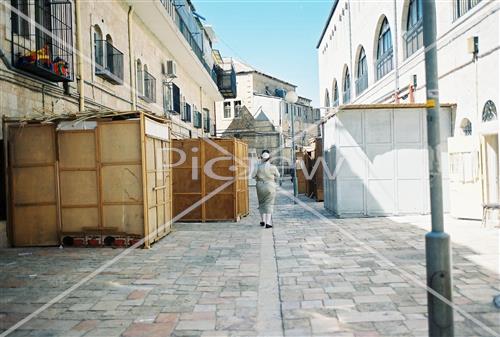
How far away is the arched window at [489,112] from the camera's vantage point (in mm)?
10750

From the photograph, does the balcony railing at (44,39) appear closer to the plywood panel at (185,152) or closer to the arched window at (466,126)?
the plywood panel at (185,152)

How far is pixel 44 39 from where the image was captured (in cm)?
946

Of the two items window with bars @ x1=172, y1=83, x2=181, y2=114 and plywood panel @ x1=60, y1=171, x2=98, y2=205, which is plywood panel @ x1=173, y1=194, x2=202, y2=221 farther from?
window with bars @ x1=172, y1=83, x2=181, y2=114

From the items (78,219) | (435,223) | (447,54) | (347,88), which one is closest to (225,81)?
(347,88)

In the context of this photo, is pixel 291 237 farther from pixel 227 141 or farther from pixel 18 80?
pixel 18 80

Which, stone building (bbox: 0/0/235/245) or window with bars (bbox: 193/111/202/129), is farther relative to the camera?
window with bars (bbox: 193/111/202/129)

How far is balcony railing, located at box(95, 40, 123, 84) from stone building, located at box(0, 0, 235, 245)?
3 centimetres

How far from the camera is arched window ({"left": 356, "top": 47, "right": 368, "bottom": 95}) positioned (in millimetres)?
25909

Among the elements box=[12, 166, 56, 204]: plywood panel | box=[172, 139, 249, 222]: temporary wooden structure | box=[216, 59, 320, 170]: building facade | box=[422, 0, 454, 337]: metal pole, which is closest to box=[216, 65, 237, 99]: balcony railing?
box=[216, 59, 320, 170]: building facade

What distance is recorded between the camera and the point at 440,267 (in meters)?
3.36

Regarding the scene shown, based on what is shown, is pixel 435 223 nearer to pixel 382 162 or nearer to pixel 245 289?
pixel 245 289

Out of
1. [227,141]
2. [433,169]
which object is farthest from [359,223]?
[433,169]

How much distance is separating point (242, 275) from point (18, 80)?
6.20 meters

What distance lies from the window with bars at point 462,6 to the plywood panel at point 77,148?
34.8 ft
